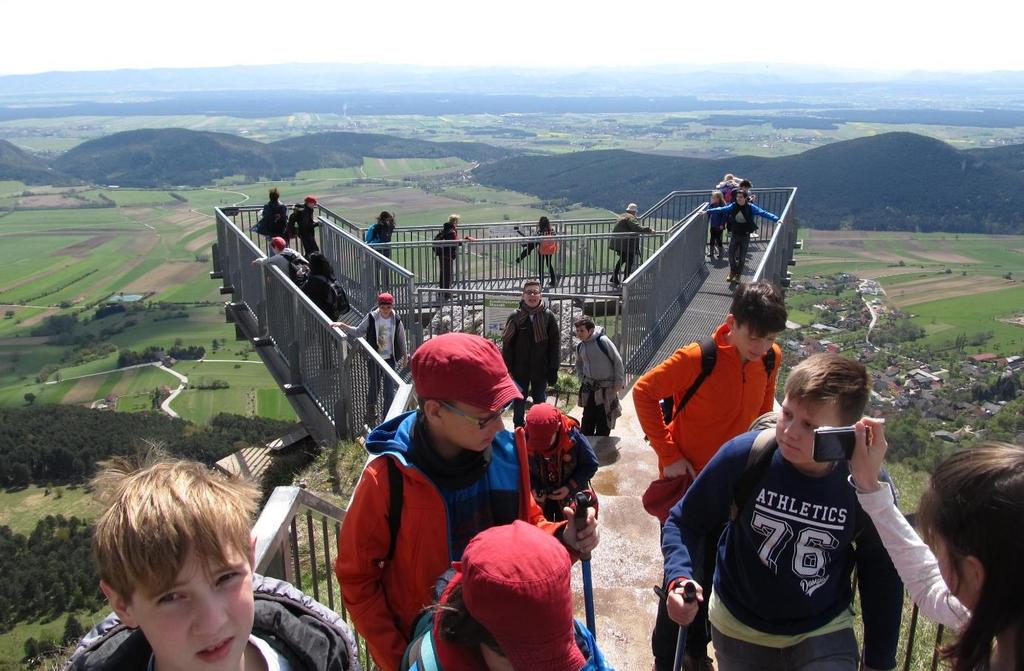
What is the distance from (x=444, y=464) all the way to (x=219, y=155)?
560ft

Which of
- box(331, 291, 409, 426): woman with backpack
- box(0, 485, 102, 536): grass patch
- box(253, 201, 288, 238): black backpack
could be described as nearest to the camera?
box(331, 291, 409, 426): woman with backpack

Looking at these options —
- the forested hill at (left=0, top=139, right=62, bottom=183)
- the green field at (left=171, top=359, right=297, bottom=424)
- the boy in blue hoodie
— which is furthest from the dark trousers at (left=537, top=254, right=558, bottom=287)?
the forested hill at (left=0, top=139, right=62, bottom=183)

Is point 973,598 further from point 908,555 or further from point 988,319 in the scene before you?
point 988,319

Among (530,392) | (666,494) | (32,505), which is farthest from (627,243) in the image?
(32,505)

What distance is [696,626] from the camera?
3707 millimetres

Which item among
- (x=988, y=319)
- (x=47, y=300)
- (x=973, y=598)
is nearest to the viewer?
(x=973, y=598)

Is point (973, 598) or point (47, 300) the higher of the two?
point (973, 598)

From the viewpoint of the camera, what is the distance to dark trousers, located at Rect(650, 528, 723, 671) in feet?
10.7

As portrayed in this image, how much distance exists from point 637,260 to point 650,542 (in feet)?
31.8

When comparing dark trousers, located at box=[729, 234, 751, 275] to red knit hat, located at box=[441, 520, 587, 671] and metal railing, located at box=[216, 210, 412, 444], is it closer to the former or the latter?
metal railing, located at box=[216, 210, 412, 444]

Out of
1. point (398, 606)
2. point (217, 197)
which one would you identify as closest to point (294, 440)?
point (398, 606)

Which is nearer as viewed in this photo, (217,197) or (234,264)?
(234,264)

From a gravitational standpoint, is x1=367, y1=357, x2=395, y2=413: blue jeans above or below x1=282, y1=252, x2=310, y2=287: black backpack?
below

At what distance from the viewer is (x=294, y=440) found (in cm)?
1050
